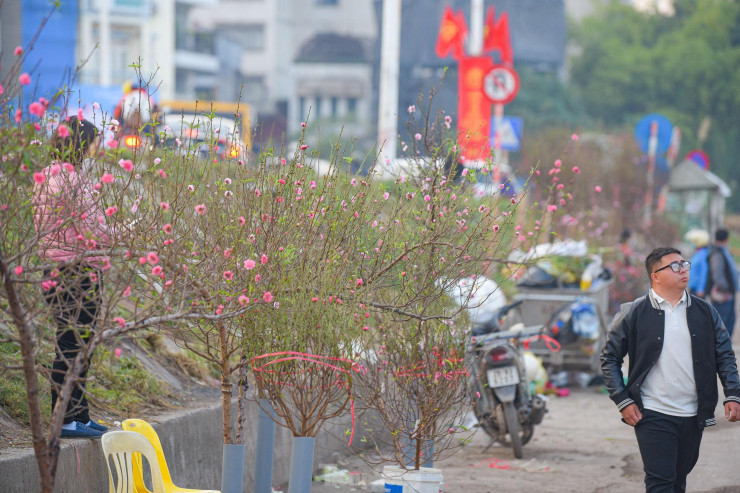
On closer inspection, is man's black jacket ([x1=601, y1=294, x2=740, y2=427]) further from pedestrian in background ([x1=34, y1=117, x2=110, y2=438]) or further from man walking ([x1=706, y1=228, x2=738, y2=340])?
man walking ([x1=706, y1=228, x2=738, y2=340])

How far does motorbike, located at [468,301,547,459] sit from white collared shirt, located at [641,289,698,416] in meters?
2.65

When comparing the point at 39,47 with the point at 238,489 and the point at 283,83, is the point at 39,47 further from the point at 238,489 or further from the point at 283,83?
the point at 283,83

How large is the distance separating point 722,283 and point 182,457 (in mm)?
7711

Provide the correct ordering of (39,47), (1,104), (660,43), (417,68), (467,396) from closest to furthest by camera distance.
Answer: (1,104), (467,396), (39,47), (417,68), (660,43)

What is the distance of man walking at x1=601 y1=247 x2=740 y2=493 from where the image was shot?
16.8ft

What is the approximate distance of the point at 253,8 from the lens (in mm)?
75688

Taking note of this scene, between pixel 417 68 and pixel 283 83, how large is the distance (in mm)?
38216

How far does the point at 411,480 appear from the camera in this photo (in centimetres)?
563

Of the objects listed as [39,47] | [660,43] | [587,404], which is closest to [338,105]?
[660,43]

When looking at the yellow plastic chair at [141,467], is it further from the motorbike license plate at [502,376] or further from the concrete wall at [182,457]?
the motorbike license plate at [502,376]

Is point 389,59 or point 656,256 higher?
point 389,59

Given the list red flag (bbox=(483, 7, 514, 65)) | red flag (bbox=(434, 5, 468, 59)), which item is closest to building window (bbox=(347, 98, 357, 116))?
red flag (bbox=(483, 7, 514, 65))

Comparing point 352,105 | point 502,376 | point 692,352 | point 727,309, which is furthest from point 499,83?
point 352,105

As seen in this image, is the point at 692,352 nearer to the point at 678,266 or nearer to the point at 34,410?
the point at 678,266
